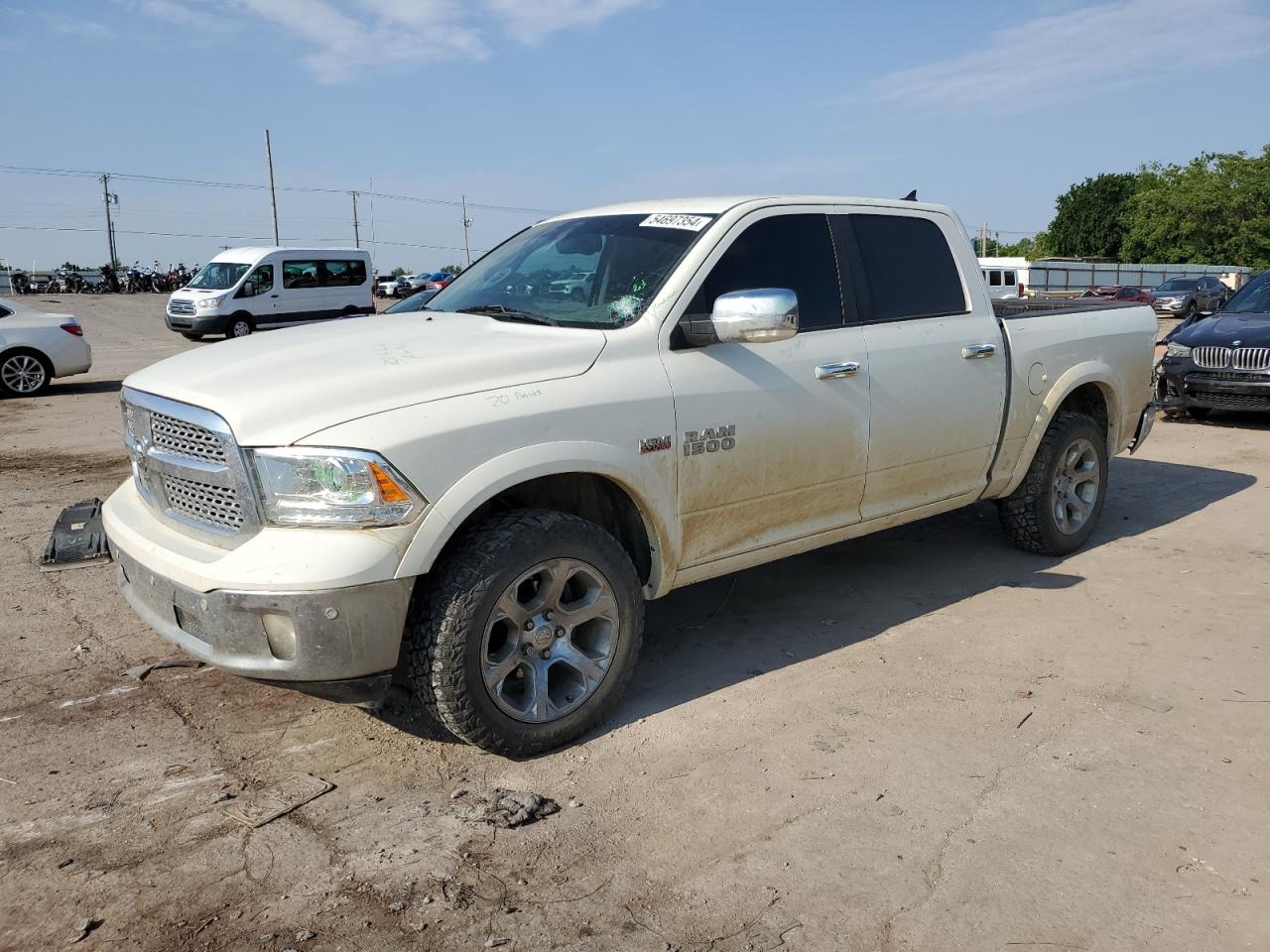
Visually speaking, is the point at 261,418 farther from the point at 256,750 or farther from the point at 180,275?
the point at 180,275

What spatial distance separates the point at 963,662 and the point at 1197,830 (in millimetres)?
1349

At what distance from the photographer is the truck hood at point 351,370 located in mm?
3186

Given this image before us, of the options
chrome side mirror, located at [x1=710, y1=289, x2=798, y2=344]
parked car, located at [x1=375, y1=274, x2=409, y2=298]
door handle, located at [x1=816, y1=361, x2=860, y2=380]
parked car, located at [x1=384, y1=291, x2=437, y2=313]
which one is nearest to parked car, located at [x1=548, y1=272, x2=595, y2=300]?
chrome side mirror, located at [x1=710, y1=289, x2=798, y2=344]

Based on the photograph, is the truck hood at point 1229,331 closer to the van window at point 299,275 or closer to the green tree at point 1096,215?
the van window at point 299,275

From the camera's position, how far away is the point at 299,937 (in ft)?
8.59

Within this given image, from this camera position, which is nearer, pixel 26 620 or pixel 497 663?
pixel 497 663

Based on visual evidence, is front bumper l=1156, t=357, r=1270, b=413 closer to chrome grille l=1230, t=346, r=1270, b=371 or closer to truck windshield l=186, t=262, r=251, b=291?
chrome grille l=1230, t=346, r=1270, b=371

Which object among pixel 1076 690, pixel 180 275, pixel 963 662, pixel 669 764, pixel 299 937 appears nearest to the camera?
pixel 299 937

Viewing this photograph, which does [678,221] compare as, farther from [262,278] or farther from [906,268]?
[262,278]

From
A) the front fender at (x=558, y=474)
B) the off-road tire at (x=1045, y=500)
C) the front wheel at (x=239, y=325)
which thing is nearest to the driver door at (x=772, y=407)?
the front fender at (x=558, y=474)

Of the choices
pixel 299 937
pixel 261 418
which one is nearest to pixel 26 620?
pixel 261 418

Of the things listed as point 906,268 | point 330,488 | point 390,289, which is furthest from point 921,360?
point 390,289

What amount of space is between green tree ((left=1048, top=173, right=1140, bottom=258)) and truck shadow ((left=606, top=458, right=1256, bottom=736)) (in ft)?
284

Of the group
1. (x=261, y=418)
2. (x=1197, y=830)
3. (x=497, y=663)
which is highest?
(x=261, y=418)
